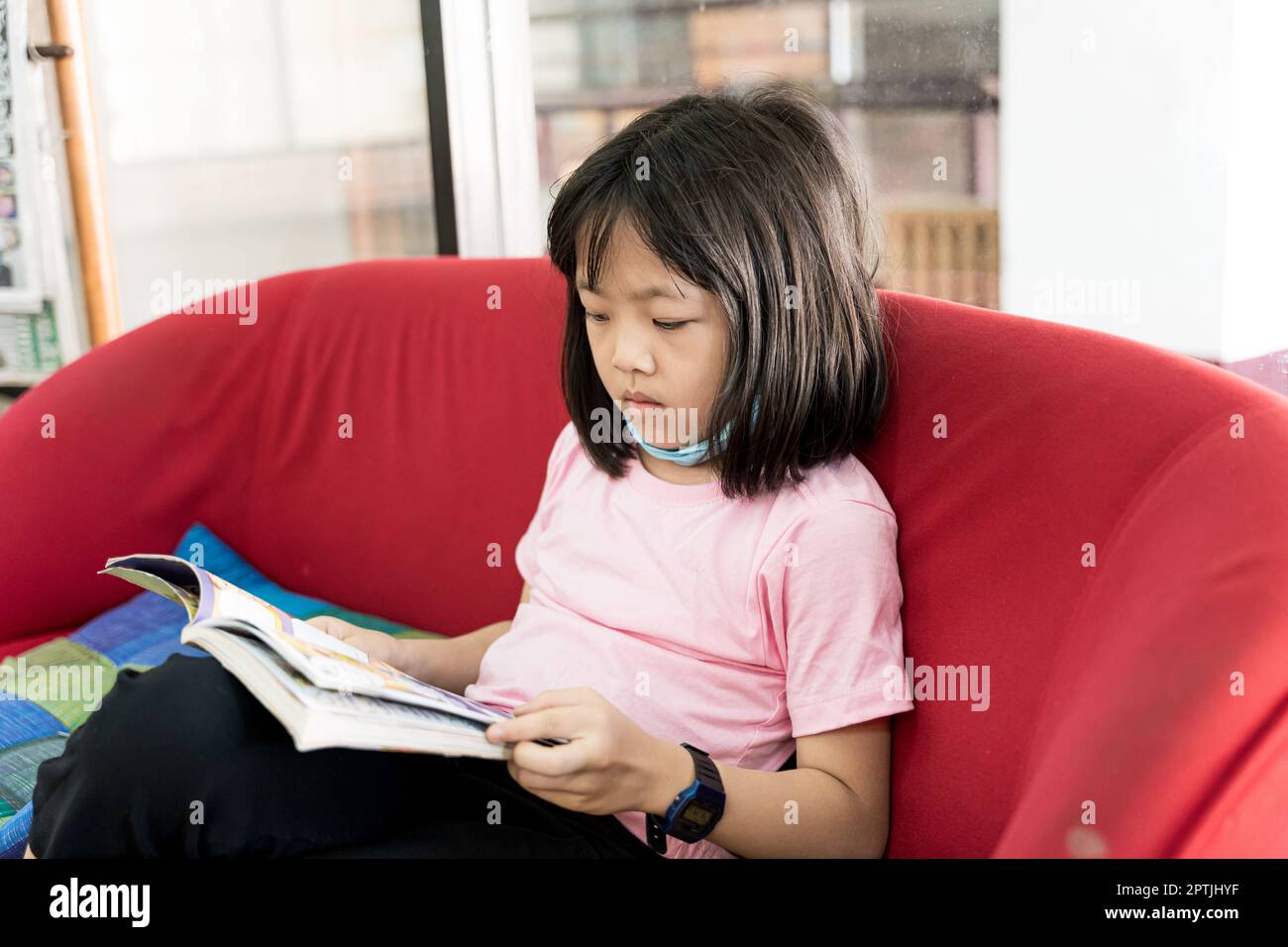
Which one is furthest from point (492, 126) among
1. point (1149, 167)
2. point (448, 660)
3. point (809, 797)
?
point (809, 797)

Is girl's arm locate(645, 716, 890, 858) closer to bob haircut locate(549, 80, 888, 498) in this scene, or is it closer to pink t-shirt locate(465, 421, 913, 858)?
pink t-shirt locate(465, 421, 913, 858)

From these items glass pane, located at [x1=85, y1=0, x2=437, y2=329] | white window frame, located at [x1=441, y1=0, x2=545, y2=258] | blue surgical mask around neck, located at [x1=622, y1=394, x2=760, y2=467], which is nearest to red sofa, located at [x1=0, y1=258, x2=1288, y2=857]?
blue surgical mask around neck, located at [x1=622, y1=394, x2=760, y2=467]

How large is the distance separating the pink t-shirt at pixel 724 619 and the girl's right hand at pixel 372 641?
0.31ft

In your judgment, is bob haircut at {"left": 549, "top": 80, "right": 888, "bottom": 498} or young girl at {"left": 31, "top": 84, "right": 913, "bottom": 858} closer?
young girl at {"left": 31, "top": 84, "right": 913, "bottom": 858}

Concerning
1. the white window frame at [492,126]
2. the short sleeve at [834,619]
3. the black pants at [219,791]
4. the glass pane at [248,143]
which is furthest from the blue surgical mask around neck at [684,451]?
the glass pane at [248,143]

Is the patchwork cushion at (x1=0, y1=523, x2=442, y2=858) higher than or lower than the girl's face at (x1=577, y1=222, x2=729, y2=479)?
lower

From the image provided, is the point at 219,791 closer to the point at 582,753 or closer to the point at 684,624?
the point at 582,753

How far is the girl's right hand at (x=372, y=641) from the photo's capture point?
1.17 m

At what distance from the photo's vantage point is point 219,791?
87 cm

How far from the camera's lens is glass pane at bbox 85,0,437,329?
95.7 inches

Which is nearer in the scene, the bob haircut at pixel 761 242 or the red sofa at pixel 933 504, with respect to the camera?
the red sofa at pixel 933 504

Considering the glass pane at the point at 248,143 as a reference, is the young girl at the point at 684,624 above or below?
below

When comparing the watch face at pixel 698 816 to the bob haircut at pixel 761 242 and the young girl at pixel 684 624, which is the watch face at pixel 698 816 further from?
the bob haircut at pixel 761 242

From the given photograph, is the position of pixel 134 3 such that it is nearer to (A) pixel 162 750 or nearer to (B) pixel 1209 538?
(A) pixel 162 750
